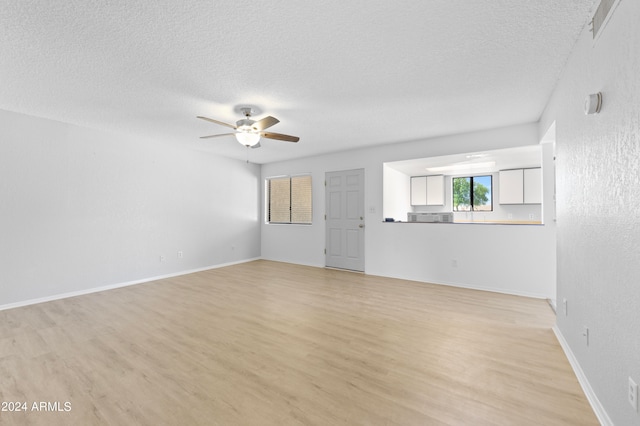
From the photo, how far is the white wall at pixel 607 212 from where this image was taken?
49.2 inches

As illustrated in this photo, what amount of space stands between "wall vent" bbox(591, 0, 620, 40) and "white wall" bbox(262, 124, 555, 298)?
8.26 feet

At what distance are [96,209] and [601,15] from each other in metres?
5.91

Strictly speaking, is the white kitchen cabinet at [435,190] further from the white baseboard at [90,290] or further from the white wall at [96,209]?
the white baseboard at [90,290]

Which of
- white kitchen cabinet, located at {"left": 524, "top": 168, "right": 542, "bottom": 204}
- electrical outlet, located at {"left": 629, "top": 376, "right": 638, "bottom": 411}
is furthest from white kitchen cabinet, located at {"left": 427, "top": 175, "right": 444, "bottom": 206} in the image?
electrical outlet, located at {"left": 629, "top": 376, "right": 638, "bottom": 411}

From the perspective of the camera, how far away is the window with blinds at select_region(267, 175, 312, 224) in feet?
20.9

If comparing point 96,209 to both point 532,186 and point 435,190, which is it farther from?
point 532,186

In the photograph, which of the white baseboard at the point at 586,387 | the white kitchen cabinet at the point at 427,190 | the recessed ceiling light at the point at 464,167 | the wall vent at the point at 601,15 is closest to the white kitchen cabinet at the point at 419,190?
the white kitchen cabinet at the point at 427,190

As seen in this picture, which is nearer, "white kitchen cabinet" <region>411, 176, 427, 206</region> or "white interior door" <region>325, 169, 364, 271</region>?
"white interior door" <region>325, 169, 364, 271</region>

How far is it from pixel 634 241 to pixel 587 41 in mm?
1512

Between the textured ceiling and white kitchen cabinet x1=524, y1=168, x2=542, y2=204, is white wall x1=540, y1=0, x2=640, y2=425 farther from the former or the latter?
white kitchen cabinet x1=524, y1=168, x2=542, y2=204

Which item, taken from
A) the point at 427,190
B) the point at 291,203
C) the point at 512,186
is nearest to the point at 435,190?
the point at 427,190

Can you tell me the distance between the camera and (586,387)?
5.78 feet

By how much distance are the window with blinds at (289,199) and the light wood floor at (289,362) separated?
2.94 metres

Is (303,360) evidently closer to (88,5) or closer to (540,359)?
(540,359)
